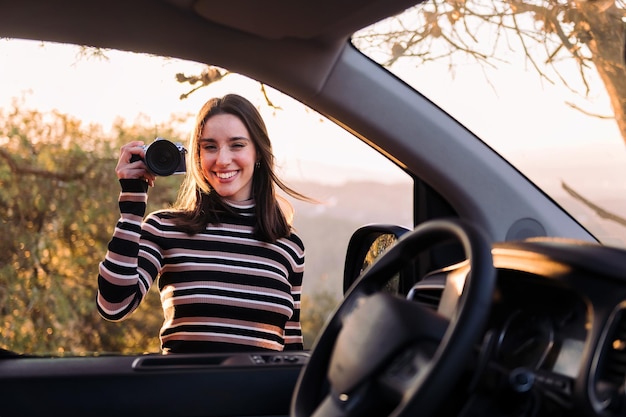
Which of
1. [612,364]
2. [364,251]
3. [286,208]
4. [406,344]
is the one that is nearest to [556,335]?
[612,364]

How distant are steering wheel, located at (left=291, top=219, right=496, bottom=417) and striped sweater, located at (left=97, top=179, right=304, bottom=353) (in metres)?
1.03

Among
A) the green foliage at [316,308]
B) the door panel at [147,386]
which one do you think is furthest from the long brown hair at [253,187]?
the green foliage at [316,308]

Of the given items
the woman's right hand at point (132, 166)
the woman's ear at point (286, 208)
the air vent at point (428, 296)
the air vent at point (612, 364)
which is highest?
the woman's right hand at point (132, 166)

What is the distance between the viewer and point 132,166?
2.30 m

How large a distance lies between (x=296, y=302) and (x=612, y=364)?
1.37m

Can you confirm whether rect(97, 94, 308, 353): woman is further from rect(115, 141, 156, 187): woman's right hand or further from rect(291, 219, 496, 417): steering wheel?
rect(291, 219, 496, 417): steering wheel

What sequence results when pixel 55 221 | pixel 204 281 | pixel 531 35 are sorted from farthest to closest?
1. pixel 55 221
2. pixel 531 35
3. pixel 204 281

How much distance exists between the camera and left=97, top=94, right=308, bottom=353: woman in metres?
2.37

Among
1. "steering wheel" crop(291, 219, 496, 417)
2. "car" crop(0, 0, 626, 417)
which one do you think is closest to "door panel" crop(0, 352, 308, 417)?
"car" crop(0, 0, 626, 417)

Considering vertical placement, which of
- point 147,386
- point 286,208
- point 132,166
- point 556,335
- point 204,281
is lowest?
point 147,386

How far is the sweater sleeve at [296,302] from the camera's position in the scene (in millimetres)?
2541

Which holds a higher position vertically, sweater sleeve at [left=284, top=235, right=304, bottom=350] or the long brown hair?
the long brown hair

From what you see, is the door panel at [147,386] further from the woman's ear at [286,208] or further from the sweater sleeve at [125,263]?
the woman's ear at [286,208]

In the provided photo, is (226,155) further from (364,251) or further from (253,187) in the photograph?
(364,251)
